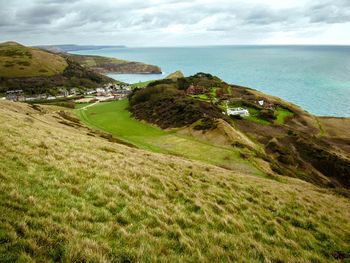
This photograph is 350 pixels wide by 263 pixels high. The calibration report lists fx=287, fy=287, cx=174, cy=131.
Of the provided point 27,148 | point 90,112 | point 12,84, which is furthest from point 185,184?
point 12,84

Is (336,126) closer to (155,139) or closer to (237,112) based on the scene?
(237,112)

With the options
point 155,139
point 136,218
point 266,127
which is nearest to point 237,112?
point 266,127

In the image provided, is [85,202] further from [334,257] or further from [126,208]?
[334,257]

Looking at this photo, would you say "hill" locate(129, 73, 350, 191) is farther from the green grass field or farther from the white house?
the white house

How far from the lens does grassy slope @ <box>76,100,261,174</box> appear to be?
5009 cm

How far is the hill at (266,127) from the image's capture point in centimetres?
5869

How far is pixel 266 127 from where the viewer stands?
8481 cm

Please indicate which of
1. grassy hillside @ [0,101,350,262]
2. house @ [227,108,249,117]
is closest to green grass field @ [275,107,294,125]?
house @ [227,108,249,117]

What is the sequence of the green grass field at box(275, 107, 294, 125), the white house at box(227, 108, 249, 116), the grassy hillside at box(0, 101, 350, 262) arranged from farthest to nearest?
the green grass field at box(275, 107, 294, 125) → the white house at box(227, 108, 249, 116) → the grassy hillside at box(0, 101, 350, 262)

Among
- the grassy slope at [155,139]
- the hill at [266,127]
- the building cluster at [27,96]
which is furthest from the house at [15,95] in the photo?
the hill at [266,127]

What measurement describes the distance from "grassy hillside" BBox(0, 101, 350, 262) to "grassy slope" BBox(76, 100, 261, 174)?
28.1 meters

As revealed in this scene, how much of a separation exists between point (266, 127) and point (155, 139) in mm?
35964

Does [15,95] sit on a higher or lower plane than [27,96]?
higher

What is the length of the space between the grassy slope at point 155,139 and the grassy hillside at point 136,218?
28.1m
